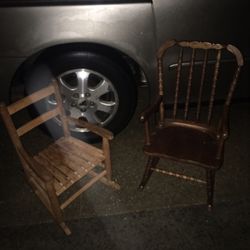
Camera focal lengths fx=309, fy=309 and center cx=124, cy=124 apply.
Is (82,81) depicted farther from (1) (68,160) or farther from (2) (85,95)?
(1) (68,160)

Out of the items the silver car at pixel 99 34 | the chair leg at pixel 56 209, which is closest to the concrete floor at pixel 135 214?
the chair leg at pixel 56 209

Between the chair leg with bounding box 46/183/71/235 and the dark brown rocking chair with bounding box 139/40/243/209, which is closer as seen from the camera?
the chair leg with bounding box 46/183/71/235

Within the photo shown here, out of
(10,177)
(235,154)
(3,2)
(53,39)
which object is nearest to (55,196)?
(10,177)

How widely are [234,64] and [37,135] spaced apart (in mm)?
1961

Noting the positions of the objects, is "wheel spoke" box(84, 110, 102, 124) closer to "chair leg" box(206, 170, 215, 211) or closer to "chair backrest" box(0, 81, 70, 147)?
"chair backrest" box(0, 81, 70, 147)

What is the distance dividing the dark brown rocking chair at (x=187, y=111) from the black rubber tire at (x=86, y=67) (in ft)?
1.08

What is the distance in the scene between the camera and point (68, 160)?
7.38ft

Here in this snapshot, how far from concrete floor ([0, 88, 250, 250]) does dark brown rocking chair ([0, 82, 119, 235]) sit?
0.13 metres

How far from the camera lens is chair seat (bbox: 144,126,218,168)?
2.15 meters

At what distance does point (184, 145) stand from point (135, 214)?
2.10 ft

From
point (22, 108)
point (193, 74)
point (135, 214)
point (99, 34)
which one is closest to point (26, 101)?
point (22, 108)

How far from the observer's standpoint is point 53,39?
7.57ft

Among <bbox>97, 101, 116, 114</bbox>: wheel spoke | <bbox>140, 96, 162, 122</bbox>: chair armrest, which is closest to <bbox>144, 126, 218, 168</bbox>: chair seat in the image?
<bbox>140, 96, 162, 122</bbox>: chair armrest

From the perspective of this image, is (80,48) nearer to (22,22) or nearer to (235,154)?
(22,22)
